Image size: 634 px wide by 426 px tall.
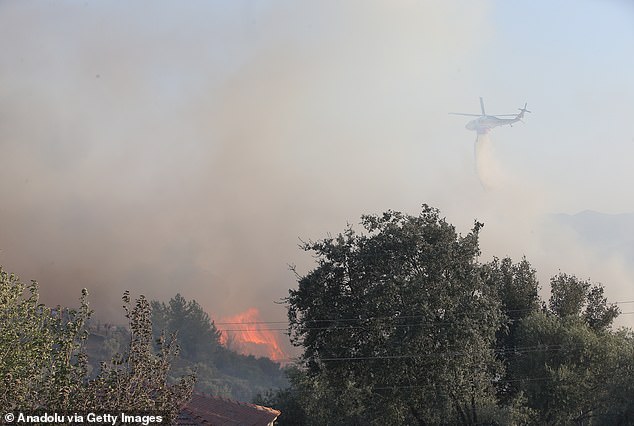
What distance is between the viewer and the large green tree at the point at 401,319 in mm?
37500

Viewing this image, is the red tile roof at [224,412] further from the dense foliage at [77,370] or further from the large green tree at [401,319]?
the dense foliage at [77,370]

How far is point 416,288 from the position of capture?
1507 inches

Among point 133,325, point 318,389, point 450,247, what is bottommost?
point 318,389

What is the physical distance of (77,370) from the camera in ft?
51.5

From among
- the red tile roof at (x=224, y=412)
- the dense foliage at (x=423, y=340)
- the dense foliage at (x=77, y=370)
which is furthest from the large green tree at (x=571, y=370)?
the dense foliage at (x=77, y=370)

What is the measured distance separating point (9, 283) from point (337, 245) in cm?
2540

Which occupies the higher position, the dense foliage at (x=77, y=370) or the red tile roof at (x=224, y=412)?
the dense foliage at (x=77, y=370)

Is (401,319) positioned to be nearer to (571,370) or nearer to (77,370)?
(571,370)

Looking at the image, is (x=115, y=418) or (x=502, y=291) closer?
(x=115, y=418)

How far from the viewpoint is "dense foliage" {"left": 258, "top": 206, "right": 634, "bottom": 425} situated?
3766 centimetres

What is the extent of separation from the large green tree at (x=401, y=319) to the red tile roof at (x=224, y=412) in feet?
23.0

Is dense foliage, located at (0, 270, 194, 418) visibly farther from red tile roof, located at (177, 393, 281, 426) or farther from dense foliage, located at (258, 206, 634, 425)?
dense foliage, located at (258, 206, 634, 425)

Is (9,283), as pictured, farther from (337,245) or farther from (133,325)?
(337,245)

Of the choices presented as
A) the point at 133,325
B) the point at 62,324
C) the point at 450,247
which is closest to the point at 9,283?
the point at 62,324
